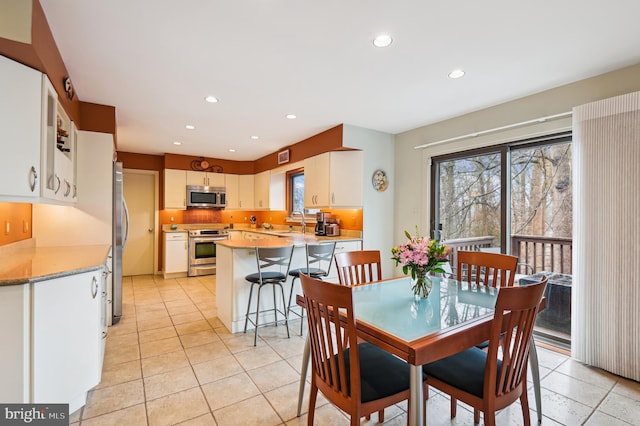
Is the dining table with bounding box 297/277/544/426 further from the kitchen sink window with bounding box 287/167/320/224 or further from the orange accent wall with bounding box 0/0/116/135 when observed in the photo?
the kitchen sink window with bounding box 287/167/320/224

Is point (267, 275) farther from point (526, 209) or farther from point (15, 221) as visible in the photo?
point (526, 209)

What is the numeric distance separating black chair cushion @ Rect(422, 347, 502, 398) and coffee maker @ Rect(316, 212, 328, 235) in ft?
10.5

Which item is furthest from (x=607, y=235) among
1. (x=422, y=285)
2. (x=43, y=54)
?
(x=43, y=54)

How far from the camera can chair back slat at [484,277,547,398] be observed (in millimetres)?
1320

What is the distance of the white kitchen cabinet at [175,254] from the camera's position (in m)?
5.71

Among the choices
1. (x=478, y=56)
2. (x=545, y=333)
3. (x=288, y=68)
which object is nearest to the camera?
(x=478, y=56)

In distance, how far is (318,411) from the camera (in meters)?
1.95

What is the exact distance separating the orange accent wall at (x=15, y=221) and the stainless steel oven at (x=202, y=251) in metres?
3.07

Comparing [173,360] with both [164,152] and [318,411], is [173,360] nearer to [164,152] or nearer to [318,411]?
[318,411]

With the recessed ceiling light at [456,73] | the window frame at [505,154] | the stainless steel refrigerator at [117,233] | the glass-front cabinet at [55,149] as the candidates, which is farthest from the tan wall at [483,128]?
the glass-front cabinet at [55,149]

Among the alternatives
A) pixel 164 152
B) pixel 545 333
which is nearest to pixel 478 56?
pixel 545 333

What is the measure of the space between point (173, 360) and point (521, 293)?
106 inches

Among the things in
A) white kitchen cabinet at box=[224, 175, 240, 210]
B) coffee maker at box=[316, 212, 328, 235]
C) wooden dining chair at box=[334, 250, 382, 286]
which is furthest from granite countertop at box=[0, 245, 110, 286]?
white kitchen cabinet at box=[224, 175, 240, 210]

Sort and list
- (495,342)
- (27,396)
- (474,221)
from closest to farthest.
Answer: (495,342)
(27,396)
(474,221)
